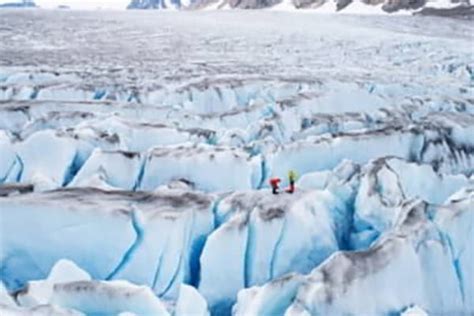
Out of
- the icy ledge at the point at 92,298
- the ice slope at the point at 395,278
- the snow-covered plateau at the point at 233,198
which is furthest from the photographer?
the snow-covered plateau at the point at 233,198

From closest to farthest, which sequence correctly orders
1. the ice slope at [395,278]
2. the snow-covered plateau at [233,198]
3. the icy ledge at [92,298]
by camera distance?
the icy ledge at [92,298], the ice slope at [395,278], the snow-covered plateau at [233,198]

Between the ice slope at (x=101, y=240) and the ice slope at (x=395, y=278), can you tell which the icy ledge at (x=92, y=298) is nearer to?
the ice slope at (x=395, y=278)

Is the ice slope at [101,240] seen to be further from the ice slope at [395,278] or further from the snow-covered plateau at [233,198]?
the ice slope at [395,278]

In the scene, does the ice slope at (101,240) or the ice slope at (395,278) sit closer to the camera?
the ice slope at (395,278)

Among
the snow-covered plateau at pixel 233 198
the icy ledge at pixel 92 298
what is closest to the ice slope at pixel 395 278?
the snow-covered plateau at pixel 233 198

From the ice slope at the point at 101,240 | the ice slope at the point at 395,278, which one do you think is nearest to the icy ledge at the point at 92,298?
the ice slope at the point at 395,278

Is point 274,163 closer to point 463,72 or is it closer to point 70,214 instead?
point 70,214

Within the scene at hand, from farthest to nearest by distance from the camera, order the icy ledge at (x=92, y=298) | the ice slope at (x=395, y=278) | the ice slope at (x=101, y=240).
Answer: the ice slope at (x=101, y=240) < the ice slope at (x=395, y=278) < the icy ledge at (x=92, y=298)

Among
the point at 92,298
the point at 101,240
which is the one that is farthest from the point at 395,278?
the point at 101,240

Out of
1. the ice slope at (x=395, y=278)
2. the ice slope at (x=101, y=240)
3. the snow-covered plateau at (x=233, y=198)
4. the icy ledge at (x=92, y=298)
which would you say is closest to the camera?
the icy ledge at (x=92, y=298)
